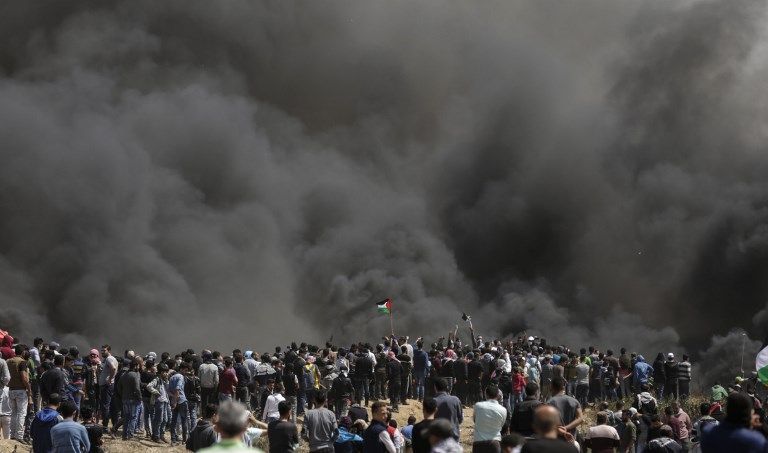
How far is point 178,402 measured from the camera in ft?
60.9

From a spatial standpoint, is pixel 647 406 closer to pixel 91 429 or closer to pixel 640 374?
pixel 640 374

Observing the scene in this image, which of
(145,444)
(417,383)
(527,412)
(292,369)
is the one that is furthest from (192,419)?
(527,412)

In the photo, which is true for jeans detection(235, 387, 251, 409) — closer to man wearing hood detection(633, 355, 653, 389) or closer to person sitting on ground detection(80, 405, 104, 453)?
person sitting on ground detection(80, 405, 104, 453)

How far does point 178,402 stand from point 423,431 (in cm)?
1046

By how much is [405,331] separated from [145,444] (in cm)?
2673

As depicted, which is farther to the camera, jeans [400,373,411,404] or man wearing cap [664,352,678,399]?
man wearing cap [664,352,678,399]

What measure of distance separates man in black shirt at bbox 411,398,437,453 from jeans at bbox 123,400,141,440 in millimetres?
9366

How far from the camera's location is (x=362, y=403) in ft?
77.7

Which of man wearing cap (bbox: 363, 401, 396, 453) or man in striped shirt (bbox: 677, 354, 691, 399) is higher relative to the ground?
man in striped shirt (bbox: 677, 354, 691, 399)

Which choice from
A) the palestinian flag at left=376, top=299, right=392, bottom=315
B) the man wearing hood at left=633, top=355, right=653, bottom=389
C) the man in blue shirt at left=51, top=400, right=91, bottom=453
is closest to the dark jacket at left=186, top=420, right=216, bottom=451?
the man in blue shirt at left=51, top=400, right=91, bottom=453

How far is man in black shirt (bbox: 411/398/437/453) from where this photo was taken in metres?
9.56

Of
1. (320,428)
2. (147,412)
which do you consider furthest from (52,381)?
(320,428)

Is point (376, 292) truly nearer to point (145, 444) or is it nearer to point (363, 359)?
point (363, 359)

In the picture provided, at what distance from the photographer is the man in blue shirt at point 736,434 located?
7398 mm
